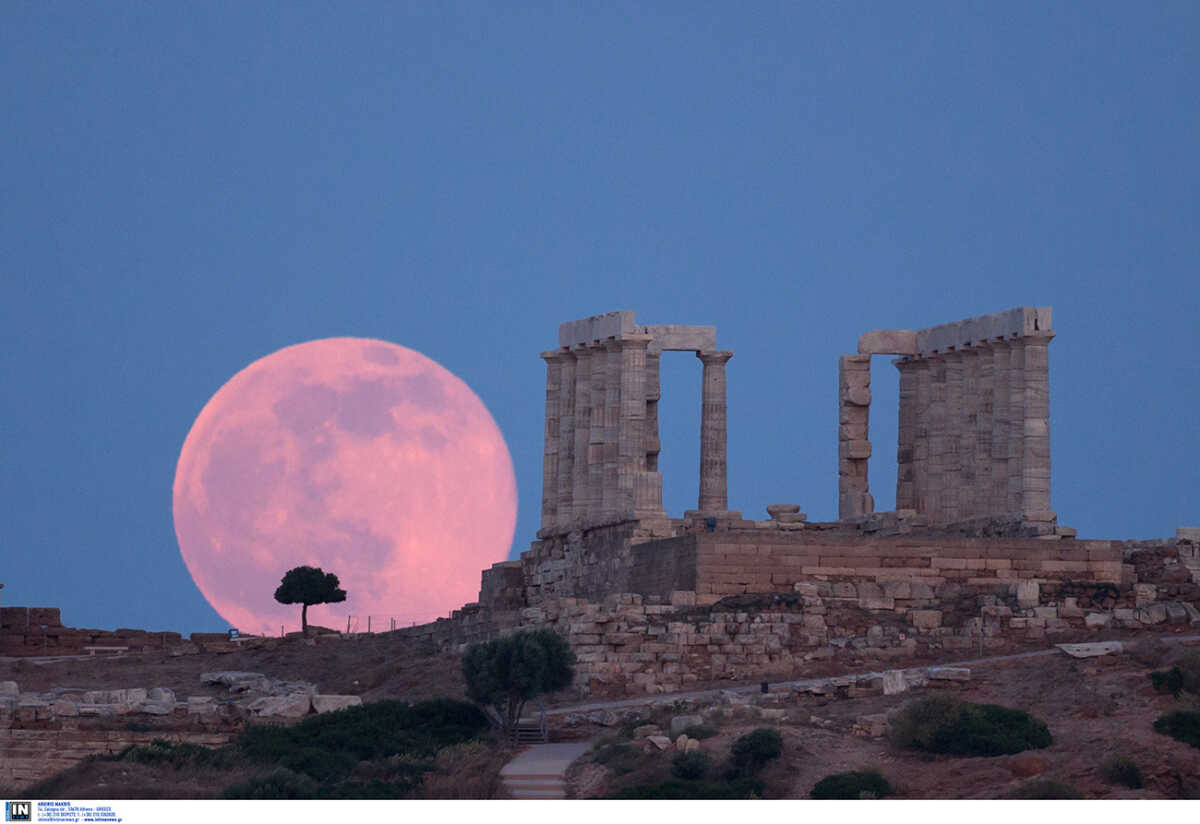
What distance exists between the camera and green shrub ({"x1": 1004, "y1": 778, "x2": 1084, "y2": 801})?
4684 cm

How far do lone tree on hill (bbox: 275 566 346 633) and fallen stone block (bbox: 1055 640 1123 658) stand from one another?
1201 inches

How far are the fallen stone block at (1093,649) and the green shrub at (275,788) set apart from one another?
15.4 m

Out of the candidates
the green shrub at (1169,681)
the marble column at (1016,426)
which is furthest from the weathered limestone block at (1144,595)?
the green shrub at (1169,681)

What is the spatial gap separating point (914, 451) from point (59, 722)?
96.0ft

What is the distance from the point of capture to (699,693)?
57.7 m

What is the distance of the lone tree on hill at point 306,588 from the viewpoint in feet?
269

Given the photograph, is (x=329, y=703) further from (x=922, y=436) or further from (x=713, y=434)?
(x=922, y=436)

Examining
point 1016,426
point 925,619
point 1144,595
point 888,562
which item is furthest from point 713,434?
point 1144,595

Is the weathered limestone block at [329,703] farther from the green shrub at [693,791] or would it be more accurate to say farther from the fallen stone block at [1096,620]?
the fallen stone block at [1096,620]

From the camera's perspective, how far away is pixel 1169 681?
5275 centimetres

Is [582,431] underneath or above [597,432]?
above

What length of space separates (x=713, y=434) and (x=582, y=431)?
11.1 feet
